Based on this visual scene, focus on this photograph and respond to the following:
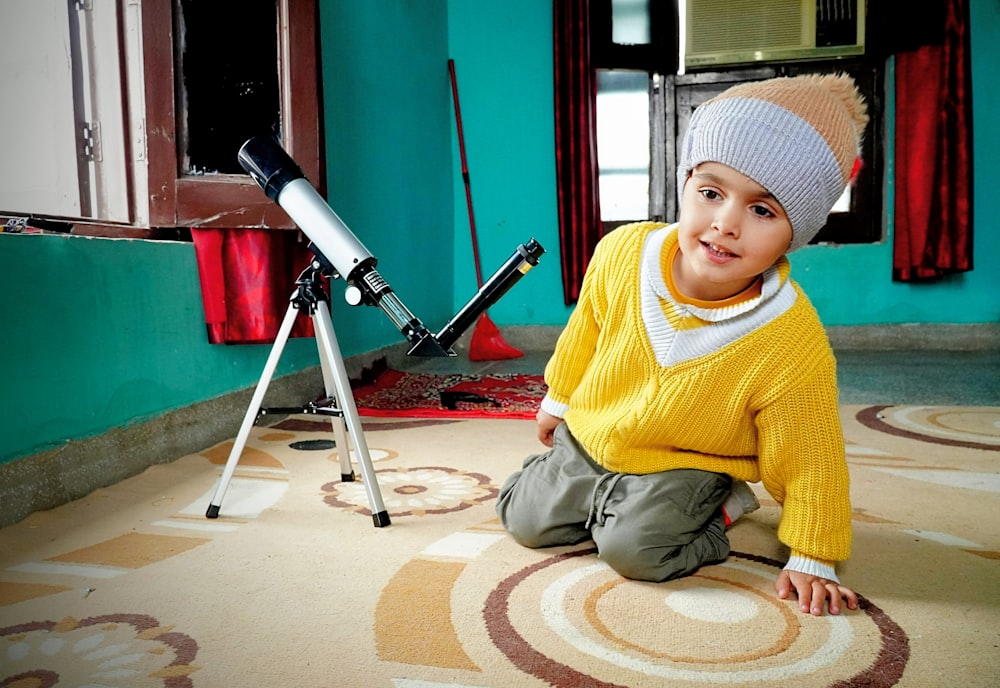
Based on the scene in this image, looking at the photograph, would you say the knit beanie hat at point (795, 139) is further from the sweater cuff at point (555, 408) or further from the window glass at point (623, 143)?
the window glass at point (623, 143)

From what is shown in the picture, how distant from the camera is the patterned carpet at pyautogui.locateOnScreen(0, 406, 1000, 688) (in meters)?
0.90

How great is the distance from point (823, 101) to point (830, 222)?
3339mm

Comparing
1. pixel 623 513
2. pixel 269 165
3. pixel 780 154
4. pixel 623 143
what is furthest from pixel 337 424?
pixel 623 143

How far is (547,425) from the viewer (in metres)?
1.43

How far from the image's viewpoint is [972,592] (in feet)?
3.63

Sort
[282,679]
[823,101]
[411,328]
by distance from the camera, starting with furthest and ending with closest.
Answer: [411,328]
[823,101]
[282,679]

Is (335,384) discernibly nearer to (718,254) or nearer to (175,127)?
(718,254)

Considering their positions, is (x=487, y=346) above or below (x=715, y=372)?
below

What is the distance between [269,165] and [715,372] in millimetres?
906

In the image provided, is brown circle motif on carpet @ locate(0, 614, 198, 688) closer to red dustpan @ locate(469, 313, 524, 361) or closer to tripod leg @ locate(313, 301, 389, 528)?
tripod leg @ locate(313, 301, 389, 528)

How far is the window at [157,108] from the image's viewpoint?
190 centimetres

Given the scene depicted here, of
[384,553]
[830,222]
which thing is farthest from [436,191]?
[384,553]

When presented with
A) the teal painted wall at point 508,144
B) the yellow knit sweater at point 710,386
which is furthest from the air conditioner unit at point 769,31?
the yellow knit sweater at point 710,386

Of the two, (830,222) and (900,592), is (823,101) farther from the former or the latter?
(830,222)
